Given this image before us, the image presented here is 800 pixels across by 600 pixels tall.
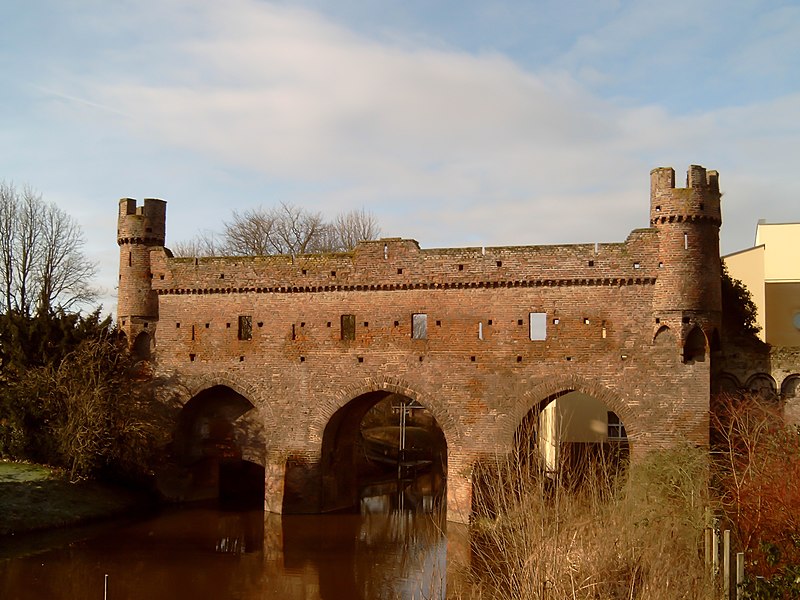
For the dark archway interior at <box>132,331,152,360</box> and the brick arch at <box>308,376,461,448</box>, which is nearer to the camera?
the brick arch at <box>308,376,461,448</box>

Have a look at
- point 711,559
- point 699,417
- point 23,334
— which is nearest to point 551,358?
point 699,417

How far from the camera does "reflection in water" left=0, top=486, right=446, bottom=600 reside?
15211mm

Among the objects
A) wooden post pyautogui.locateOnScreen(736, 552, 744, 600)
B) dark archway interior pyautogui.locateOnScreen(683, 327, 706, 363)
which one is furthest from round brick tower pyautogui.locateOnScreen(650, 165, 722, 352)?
wooden post pyautogui.locateOnScreen(736, 552, 744, 600)

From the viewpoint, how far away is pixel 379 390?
832 inches

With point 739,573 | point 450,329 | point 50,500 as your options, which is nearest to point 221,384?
point 50,500

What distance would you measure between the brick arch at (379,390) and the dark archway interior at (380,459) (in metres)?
0.25

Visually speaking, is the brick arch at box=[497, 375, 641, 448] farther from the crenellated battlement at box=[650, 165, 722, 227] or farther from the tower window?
the tower window

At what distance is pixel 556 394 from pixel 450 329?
302 cm

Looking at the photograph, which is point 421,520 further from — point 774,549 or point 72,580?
point 774,549

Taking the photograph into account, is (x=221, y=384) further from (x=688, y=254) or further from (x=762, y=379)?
(x=762, y=379)

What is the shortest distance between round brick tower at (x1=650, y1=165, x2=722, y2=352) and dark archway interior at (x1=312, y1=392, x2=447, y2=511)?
23.2 feet

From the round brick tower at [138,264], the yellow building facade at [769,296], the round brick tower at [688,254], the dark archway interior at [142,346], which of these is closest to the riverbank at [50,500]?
the dark archway interior at [142,346]

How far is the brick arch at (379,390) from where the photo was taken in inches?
800

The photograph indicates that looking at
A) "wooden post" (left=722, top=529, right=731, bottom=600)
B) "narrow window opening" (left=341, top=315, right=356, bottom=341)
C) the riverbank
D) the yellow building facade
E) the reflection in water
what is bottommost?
the reflection in water
